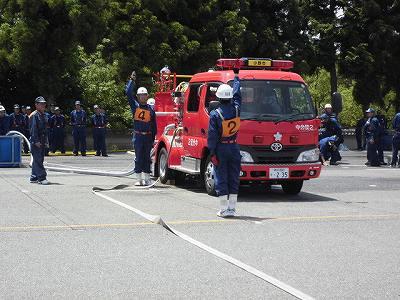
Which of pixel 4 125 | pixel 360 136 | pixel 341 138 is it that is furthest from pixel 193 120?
pixel 360 136

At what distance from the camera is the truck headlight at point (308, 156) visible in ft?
45.5

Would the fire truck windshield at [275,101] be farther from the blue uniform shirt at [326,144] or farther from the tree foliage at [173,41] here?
the tree foliage at [173,41]

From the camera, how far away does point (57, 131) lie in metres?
29.5

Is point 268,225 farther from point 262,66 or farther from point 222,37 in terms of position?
point 222,37

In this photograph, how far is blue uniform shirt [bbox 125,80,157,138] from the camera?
1551 centimetres

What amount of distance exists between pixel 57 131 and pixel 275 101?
17.1 metres

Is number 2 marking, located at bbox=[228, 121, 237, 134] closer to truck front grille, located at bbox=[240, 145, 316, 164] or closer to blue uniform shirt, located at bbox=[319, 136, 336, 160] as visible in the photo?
truck front grille, located at bbox=[240, 145, 316, 164]

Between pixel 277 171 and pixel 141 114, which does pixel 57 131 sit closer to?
pixel 141 114

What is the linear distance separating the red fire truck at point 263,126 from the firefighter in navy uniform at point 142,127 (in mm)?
671

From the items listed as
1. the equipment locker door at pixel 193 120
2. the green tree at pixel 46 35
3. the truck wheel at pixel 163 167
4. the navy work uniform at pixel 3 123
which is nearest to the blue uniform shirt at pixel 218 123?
the equipment locker door at pixel 193 120

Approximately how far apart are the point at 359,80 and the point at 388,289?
33472 mm

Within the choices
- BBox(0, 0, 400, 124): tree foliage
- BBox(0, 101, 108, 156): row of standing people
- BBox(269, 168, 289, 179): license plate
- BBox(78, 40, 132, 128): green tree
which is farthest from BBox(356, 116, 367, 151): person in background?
BBox(269, 168, 289, 179): license plate

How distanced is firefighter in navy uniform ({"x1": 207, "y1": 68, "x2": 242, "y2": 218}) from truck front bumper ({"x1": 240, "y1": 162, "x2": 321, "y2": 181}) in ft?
6.86

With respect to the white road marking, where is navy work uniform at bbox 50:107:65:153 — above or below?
above
